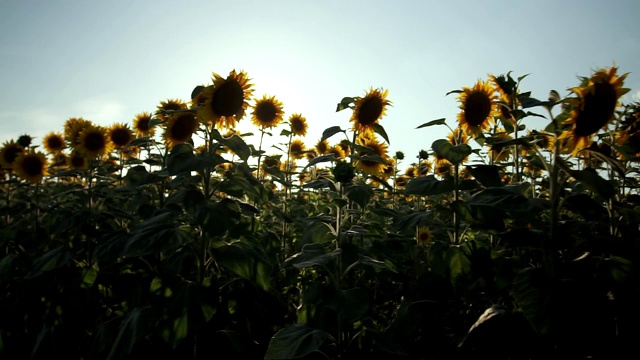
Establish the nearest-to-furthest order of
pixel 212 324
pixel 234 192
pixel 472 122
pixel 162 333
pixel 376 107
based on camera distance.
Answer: pixel 162 333 < pixel 234 192 < pixel 212 324 < pixel 472 122 < pixel 376 107

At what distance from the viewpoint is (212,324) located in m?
2.51

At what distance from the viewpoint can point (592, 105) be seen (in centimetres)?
194

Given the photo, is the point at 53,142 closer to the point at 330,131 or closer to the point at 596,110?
the point at 330,131

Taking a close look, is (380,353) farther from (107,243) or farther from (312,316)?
(107,243)

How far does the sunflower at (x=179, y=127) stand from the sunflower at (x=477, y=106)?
203 centimetres

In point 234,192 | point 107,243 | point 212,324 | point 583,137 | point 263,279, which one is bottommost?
point 212,324

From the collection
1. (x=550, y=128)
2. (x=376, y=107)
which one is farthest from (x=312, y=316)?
(x=376, y=107)

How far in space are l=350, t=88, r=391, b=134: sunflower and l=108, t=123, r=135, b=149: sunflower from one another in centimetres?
326

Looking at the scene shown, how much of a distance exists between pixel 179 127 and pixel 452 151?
198cm

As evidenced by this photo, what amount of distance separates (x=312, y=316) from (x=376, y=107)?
195cm

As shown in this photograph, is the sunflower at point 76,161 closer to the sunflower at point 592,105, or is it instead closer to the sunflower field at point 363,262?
the sunflower field at point 363,262

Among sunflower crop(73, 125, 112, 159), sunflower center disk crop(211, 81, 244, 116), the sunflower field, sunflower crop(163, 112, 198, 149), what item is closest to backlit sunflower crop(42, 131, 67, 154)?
sunflower crop(73, 125, 112, 159)

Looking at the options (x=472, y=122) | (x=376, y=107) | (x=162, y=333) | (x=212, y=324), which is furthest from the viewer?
(x=376, y=107)

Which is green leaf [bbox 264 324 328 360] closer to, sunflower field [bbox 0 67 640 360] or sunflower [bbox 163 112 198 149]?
sunflower field [bbox 0 67 640 360]
